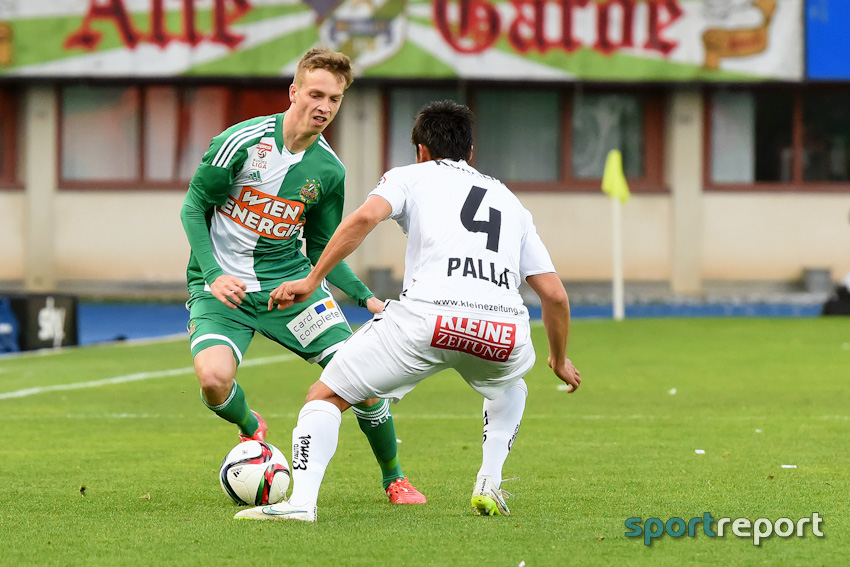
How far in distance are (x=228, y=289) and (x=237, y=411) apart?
2.37 feet

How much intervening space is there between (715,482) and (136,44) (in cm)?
1858

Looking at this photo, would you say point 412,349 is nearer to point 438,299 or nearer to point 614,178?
point 438,299

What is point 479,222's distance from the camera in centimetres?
586

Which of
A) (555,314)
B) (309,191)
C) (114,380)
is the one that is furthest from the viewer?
(114,380)

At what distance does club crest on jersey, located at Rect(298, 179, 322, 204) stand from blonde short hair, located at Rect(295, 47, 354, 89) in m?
0.53

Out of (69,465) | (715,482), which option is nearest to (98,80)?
(69,465)

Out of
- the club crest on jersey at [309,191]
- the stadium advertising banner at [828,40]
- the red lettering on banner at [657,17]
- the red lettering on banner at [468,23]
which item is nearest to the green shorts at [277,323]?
the club crest on jersey at [309,191]

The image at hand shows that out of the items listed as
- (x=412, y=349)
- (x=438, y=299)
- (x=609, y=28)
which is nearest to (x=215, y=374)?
(x=412, y=349)

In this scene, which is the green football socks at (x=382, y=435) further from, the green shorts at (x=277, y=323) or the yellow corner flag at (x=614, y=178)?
the yellow corner flag at (x=614, y=178)

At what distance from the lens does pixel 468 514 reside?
611 cm

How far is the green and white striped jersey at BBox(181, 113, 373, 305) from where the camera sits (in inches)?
269

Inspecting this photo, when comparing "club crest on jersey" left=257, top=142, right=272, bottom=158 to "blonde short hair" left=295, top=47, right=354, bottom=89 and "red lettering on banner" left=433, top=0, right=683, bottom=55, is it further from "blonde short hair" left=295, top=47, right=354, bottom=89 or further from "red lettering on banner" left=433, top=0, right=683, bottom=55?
"red lettering on banner" left=433, top=0, right=683, bottom=55

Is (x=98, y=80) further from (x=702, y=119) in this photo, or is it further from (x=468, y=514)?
(x=468, y=514)

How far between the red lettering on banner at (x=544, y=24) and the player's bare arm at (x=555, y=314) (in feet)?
59.3
